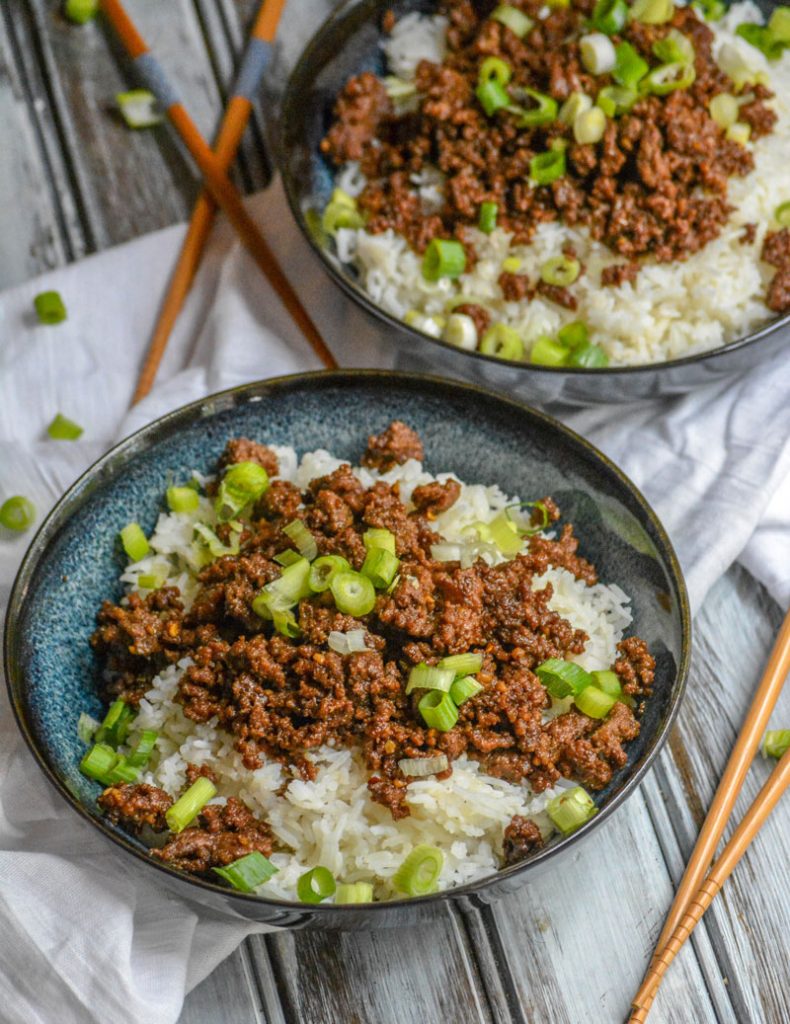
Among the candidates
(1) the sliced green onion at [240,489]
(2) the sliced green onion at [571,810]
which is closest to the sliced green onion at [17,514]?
(1) the sliced green onion at [240,489]

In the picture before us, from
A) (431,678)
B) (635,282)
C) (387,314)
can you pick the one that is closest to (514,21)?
(635,282)

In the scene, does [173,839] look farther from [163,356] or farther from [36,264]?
[36,264]

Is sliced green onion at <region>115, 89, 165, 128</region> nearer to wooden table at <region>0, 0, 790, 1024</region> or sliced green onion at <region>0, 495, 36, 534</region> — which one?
sliced green onion at <region>0, 495, 36, 534</region>

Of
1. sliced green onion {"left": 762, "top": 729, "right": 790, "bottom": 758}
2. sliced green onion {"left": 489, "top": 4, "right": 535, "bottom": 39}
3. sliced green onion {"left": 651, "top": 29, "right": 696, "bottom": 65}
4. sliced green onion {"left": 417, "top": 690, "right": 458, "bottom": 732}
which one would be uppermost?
sliced green onion {"left": 489, "top": 4, "right": 535, "bottom": 39}

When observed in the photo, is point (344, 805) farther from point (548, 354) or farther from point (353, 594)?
point (548, 354)

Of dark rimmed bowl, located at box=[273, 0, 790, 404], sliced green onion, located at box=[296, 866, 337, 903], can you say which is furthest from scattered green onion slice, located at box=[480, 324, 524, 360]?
sliced green onion, located at box=[296, 866, 337, 903]

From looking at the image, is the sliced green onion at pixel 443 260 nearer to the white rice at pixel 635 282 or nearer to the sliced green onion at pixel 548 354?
the white rice at pixel 635 282
